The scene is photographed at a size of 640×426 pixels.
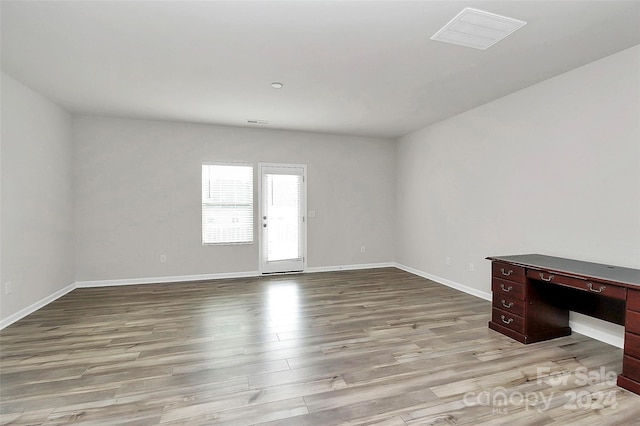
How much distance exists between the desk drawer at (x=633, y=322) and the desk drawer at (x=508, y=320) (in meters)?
0.84

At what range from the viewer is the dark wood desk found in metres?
2.65

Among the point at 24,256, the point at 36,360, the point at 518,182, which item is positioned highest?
the point at 518,182

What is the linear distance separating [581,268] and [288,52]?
131 inches

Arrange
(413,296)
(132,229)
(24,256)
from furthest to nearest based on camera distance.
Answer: (132,229), (413,296), (24,256)

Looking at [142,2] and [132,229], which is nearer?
[142,2]

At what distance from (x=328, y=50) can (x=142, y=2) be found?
4.91 feet

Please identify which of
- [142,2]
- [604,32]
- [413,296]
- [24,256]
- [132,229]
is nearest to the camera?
[142,2]

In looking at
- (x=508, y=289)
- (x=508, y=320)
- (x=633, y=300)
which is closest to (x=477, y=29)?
(x=633, y=300)

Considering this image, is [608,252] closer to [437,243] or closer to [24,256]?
[437,243]

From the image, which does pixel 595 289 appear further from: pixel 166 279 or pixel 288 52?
pixel 166 279

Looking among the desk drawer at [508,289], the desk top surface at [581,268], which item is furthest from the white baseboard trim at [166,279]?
the desk top surface at [581,268]

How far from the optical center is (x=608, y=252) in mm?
3045

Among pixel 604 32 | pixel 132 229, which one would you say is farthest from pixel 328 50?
pixel 132 229

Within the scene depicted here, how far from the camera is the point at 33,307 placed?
3.98 metres
